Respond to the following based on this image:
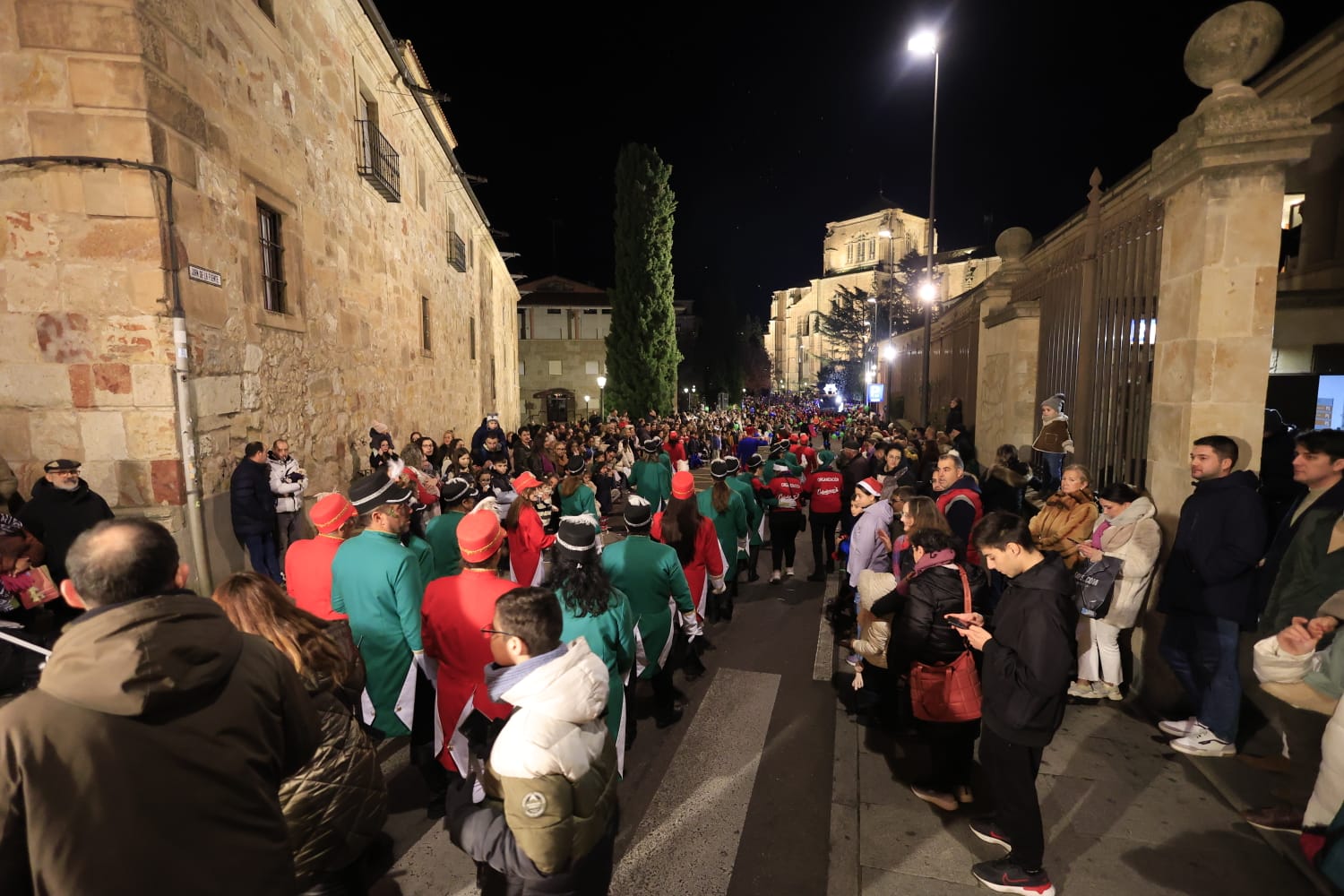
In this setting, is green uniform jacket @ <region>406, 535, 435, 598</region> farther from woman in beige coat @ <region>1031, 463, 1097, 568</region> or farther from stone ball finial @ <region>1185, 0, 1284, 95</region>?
stone ball finial @ <region>1185, 0, 1284, 95</region>

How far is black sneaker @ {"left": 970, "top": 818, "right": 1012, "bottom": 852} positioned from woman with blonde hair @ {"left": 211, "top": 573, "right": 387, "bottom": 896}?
9.95 feet

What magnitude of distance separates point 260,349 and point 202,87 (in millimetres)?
2716

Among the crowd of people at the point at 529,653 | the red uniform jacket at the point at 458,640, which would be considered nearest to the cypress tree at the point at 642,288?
the crowd of people at the point at 529,653

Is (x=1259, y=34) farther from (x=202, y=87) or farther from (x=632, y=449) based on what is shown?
(x=632, y=449)

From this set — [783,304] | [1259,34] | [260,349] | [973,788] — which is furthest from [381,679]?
[783,304]

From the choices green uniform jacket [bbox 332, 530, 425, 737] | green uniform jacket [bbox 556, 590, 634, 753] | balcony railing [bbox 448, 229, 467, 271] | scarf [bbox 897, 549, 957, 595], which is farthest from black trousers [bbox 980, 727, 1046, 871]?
balcony railing [bbox 448, 229, 467, 271]

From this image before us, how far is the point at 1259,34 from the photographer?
4359 mm

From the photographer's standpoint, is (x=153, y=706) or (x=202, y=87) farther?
(x=202, y=87)

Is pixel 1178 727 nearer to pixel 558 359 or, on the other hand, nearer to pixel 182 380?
pixel 182 380

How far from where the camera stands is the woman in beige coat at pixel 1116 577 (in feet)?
15.2

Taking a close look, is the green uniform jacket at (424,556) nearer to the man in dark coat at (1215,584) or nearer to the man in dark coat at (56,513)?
the man in dark coat at (56,513)

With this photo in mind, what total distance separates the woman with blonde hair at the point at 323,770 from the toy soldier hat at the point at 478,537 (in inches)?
33.0

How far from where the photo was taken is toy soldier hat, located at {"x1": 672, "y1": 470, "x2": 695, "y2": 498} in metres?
5.52

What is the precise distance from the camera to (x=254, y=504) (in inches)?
263
